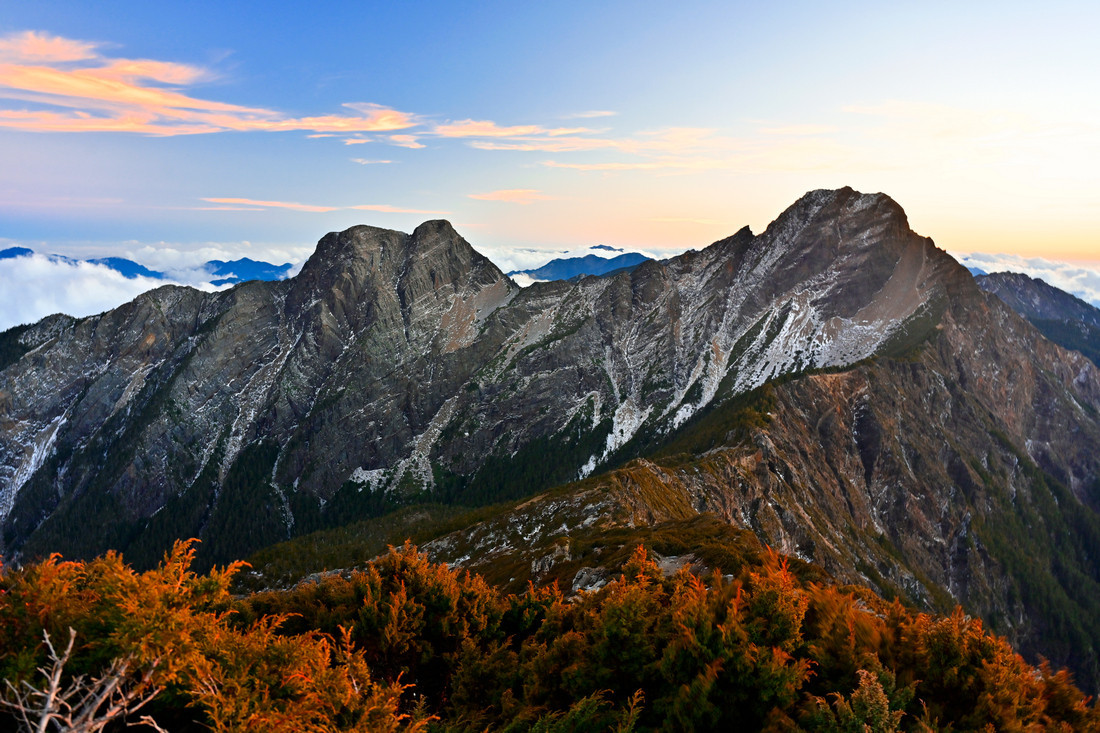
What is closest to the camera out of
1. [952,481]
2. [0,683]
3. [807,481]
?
[0,683]

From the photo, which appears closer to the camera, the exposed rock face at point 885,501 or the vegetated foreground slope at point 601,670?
the vegetated foreground slope at point 601,670

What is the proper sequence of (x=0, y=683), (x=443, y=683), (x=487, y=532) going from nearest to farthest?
(x=0, y=683) → (x=443, y=683) → (x=487, y=532)

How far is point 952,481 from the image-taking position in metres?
179

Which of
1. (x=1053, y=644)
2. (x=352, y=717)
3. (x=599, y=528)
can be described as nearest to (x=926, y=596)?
(x=1053, y=644)

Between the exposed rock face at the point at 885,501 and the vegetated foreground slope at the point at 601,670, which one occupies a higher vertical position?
the vegetated foreground slope at the point at 601,670

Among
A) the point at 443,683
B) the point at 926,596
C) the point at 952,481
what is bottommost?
the point at 926,596

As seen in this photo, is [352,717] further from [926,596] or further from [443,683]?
[926,596]

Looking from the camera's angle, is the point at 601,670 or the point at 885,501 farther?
the point at 885,501

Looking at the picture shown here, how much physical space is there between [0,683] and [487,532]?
3632 inches

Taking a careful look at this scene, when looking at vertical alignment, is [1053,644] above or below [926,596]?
below

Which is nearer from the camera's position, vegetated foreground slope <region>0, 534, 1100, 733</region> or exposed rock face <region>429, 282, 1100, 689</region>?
vegetated foreground slope <region>0, 534, 1100, 733</region>

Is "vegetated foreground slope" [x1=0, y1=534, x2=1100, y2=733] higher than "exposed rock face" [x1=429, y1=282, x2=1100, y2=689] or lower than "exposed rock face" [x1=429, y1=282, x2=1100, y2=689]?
higher

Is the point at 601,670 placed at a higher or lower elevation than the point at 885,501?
higher

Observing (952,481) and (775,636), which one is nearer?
(775,636)
